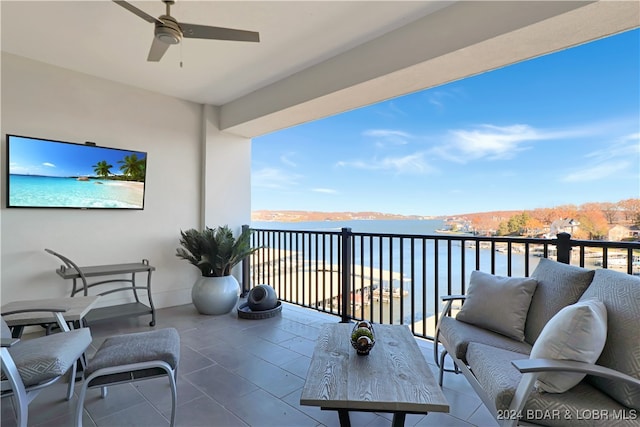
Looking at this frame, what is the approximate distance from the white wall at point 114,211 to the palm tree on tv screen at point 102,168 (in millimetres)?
304

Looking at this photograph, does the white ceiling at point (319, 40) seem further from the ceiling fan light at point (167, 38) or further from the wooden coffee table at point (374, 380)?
the wooden coffee table at point (374, 380)

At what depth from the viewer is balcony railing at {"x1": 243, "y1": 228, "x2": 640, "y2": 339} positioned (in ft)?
7.43

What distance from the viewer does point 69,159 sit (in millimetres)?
3352

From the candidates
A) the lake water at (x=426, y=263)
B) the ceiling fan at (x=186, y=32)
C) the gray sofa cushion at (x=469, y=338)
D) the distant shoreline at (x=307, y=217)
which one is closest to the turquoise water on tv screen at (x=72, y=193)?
the distant shoreline at (x=307, y=217)

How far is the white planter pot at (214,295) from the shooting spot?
382 centimetres

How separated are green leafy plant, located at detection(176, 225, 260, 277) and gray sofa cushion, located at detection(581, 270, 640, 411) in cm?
357

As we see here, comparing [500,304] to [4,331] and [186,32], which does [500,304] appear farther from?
[4,331]

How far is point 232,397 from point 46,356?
1095 millimetres

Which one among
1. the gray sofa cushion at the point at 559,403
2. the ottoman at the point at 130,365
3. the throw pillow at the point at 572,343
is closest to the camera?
the gray sofa cushion at the point at 559,403

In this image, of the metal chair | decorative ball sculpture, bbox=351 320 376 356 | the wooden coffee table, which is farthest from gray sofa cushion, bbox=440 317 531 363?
the metal chair

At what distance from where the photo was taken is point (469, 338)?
1852 millimetres

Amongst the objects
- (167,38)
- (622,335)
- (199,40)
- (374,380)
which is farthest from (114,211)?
(622,335)

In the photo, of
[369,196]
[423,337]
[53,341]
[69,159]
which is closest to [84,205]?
[69,159]

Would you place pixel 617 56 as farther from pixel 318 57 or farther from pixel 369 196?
pixel 369 196
